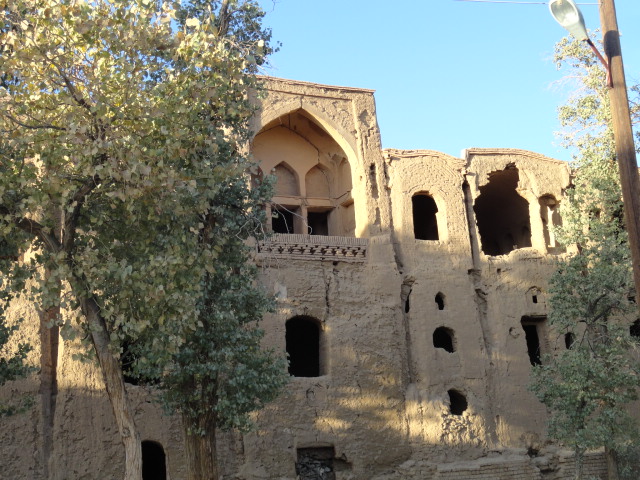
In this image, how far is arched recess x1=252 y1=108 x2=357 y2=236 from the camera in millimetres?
21797

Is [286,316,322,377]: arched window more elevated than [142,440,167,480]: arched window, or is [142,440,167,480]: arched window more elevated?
[286,316,322,377]: arched window

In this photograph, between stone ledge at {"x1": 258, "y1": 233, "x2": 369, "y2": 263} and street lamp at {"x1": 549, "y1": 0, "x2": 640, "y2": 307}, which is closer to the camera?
street lamp at {"x1": 549, "y1": 0, "x2": 640, "y2": 307}

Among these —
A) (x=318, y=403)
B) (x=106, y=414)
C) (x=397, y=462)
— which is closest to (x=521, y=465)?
(x=397, y=462)

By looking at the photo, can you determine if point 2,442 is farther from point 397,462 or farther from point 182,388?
point 397,462

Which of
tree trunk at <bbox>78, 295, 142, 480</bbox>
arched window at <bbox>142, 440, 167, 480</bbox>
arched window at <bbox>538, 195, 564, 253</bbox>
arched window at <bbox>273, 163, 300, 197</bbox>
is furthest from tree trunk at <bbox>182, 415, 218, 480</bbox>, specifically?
arched window at <bbox>538, 195, 564, 253</bbox>

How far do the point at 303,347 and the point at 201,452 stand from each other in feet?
29.3

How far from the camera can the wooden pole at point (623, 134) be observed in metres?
8.68

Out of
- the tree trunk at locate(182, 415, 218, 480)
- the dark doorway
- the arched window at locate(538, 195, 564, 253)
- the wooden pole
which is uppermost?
the arched window at locate(538, 195, 564, 253)

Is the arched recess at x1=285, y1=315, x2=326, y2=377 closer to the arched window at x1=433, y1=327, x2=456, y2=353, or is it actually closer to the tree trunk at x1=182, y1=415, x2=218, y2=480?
the arched window at x1=433, y1=327, x2=456, y2=353

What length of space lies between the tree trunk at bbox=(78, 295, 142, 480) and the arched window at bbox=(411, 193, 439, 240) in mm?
15956

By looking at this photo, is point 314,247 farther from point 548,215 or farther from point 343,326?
point 548,215

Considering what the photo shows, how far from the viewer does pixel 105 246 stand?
446 inches

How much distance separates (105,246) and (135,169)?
5.67 ft

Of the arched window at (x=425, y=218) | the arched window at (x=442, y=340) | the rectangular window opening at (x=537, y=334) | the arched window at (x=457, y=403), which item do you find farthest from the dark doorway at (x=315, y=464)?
the arched window at (x=425, y=218)
